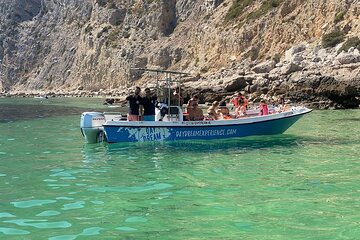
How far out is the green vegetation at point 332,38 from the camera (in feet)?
138

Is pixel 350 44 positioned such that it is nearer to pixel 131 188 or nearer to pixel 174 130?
pixel 174 130

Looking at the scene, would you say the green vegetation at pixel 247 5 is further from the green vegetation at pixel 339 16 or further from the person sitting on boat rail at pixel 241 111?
the person sitting on boat rail at pixel 241 111

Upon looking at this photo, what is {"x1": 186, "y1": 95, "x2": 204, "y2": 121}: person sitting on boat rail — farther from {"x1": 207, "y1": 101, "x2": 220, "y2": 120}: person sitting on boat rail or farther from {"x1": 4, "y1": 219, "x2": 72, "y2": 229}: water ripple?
{"x1": 4, "y1": 219, "x2": 72, "y2": 229}: water ripple

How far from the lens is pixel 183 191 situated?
29.5ft

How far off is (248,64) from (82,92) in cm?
3709

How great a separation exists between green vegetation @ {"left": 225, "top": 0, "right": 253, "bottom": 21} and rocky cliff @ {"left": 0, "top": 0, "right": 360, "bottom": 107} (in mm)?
180

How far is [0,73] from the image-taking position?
4382 inches

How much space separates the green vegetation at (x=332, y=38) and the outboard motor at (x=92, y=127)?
30188 millimetres

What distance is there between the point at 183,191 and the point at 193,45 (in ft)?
192

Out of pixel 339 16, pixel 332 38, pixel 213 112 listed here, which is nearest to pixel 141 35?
pixel 339 16

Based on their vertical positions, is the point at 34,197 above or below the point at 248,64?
below

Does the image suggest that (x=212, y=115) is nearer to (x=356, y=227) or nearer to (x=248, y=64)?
(x=356, y=227)

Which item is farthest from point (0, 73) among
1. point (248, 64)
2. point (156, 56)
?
point (248, 64)

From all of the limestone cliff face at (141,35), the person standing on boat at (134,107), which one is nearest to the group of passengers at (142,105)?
the person standing on boat at (134,107)
